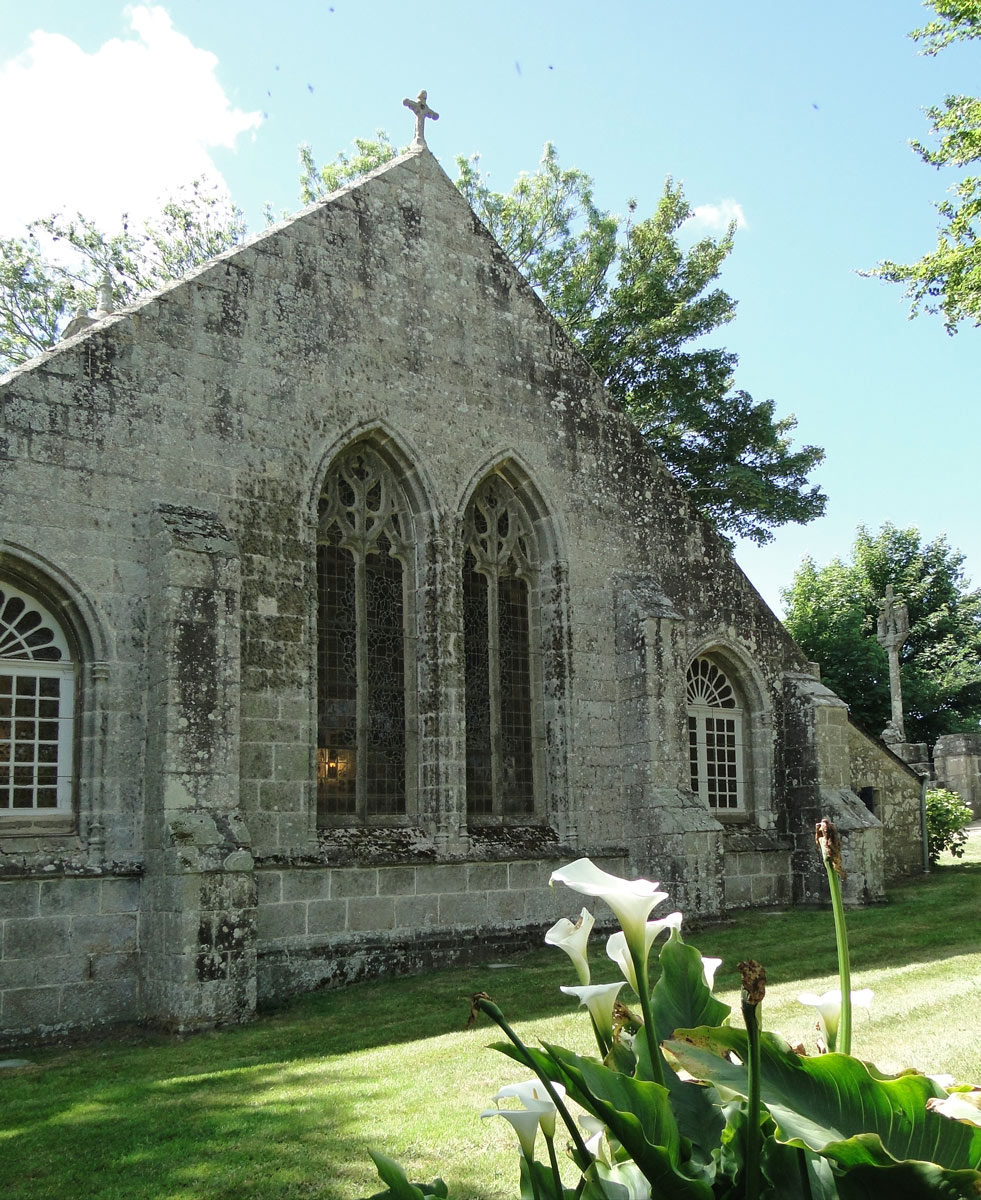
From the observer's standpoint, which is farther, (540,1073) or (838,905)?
(838,905)

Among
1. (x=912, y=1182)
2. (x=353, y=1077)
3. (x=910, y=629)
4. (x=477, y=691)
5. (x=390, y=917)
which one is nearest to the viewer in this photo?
(x=912, y=1182)

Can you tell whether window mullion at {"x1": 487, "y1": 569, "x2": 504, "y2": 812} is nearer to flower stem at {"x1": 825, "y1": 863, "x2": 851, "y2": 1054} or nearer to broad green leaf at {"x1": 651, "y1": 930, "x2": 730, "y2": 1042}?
broad green leaf at {"x1": 651, "y1": 930, "x2": 730, "y2": 1042}

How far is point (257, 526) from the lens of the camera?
11141 millimetres

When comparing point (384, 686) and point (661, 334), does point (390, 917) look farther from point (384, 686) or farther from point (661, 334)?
point (661, 334)

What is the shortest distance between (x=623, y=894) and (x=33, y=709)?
30.1 ft

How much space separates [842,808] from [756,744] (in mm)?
1401

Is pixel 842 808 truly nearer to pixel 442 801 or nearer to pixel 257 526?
pixel 442 801

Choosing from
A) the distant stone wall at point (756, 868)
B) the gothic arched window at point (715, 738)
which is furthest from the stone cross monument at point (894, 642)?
the distant stone wall at point (756, 868)

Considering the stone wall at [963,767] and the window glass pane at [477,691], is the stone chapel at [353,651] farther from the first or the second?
the stone wall at [963,767]

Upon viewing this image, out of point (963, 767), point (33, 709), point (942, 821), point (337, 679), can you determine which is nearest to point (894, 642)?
point (963, 767)

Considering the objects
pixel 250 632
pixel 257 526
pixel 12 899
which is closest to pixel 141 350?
pixel 257 526

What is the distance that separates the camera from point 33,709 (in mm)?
9914

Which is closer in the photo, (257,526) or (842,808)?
(257,526)

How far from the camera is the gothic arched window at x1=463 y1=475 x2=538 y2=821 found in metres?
13.2
